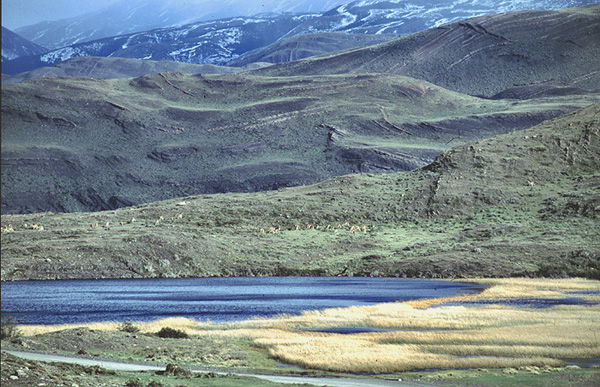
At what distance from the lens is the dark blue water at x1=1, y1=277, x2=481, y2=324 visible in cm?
5406

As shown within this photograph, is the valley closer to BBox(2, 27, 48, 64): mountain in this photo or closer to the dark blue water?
BBox(2, 27, 48, 64): mountain

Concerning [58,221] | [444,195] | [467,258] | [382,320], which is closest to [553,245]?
[467,258]

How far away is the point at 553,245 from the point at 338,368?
6530 cm

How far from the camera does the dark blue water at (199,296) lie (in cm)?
5406

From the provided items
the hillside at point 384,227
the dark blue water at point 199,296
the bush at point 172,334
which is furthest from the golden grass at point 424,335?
the hillside at point 384,227

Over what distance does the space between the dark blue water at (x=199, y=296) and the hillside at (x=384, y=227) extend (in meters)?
6.08

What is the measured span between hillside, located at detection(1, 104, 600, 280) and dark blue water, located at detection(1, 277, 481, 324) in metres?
6.08

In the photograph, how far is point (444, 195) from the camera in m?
120

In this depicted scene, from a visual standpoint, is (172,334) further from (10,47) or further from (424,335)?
(10,47)

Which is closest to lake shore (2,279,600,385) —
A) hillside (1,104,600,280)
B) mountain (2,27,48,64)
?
mountain (2,27,48,64)

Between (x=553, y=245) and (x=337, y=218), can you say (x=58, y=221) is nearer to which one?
(x=337, y=218)

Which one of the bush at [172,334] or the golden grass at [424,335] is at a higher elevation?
the bush at [172,334]

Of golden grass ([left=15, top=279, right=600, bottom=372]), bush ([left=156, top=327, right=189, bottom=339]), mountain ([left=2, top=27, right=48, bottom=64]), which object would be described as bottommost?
golden grass ([left=15, top=279, right=600, bottom=372])

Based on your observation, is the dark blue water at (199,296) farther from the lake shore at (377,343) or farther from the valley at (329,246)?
the lake shore at (377,343)
